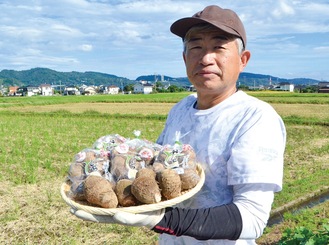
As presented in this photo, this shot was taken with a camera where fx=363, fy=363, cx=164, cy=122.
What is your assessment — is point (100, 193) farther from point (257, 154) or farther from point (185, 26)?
point (185, 26)

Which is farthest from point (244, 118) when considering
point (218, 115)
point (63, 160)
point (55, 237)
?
point (63, 160)

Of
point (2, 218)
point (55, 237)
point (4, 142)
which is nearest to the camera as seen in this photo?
point (55, 237)

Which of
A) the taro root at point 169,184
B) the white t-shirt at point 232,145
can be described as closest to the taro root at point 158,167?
the taro root at point 169,184

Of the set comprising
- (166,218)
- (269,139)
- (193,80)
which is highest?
(193,80)

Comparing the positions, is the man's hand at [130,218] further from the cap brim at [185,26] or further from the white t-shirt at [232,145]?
the cap brim at [185,26]

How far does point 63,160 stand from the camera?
952cm

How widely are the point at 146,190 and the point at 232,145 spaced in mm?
426

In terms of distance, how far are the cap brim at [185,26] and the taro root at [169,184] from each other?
2.23 ft

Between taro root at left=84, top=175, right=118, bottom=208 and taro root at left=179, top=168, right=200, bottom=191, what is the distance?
32cm

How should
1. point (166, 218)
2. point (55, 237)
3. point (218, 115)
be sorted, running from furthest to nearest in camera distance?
point (55, 237) → point (218, 115) → point (166, 218)

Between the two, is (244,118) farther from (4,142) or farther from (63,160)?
Result: (4,142)

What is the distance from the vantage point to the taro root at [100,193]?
149 centimetres

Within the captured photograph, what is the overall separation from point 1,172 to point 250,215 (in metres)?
7.68

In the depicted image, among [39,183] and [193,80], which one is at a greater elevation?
[193,80]
